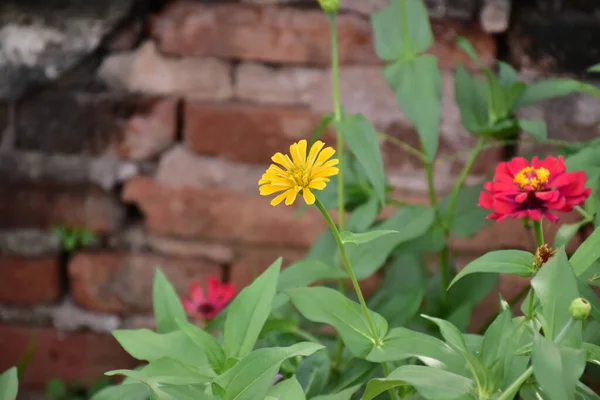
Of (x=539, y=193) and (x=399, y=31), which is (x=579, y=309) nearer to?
(x=539, y=193)

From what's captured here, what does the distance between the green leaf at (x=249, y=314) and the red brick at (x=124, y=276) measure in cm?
38

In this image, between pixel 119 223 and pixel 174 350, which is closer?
pixel 174 350

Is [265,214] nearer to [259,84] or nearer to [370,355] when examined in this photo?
[259,84]

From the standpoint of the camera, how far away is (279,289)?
62 centimetres

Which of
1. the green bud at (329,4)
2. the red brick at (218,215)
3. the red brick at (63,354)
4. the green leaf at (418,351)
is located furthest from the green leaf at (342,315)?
→ the red brick at (63,354)

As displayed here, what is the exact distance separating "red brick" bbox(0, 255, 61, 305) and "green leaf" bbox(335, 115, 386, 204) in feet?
1.47

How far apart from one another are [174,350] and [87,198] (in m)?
0.41

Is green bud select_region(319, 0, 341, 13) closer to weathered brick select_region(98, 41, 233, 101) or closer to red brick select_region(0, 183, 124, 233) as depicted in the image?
weathered brick select_region(98, 41, 233, 101)

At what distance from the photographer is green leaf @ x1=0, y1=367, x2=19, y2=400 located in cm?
53

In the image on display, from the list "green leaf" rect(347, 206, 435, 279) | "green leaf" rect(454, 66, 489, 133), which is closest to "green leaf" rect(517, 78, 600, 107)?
"green leaf" rect(454, 66, 489, 133)

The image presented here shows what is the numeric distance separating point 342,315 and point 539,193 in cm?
15

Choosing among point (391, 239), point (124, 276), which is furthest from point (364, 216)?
point (124, 276)

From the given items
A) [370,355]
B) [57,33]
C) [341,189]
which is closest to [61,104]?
[57,33]

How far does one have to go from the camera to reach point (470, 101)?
706 mm
